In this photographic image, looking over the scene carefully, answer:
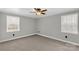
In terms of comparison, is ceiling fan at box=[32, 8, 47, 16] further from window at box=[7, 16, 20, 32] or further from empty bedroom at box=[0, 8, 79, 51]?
window at box=[7, 16, 20, 32]

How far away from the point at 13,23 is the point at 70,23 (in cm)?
103

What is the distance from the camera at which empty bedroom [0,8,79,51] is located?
149 cm

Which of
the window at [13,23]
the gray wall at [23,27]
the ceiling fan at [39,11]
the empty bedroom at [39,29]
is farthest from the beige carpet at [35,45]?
the ceiling fan at [39,11]

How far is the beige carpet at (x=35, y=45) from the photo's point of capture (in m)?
1.51

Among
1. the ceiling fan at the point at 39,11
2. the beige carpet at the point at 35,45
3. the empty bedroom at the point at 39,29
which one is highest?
the ceiling fan at the point at 39,11

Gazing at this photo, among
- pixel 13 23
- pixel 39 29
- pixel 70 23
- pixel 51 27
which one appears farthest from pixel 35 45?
pixel 70 23

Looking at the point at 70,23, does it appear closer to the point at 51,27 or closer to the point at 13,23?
the point at 51,27

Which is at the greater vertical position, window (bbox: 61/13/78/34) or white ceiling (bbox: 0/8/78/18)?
white ceiling (bbox: 0/8/78/18)

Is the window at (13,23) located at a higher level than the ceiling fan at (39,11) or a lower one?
lower

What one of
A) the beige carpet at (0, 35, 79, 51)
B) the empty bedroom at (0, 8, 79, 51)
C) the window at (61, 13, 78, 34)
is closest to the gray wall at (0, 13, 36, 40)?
the empty bedroom at (0, 8, 79, 51)

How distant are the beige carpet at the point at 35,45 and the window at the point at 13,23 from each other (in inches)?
8.6

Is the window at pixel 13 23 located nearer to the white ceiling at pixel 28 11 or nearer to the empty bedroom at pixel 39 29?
the empty bedroom at pixel 39 29
